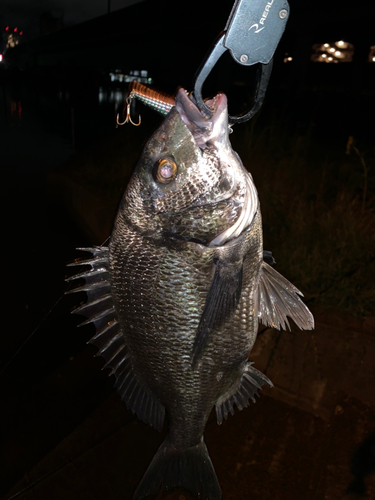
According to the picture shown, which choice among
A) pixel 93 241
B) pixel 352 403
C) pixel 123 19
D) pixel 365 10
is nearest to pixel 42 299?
pixel 93 241

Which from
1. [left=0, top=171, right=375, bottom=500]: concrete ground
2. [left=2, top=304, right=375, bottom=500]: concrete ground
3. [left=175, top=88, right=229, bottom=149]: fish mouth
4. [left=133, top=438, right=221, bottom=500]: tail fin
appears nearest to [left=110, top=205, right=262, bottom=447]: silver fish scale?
[left=133, top=438, right=221, bottom=500]: tail fin

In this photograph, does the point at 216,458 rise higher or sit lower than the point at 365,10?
lower

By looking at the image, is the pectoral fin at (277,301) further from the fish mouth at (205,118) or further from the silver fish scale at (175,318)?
the fish mouth at (205,118)

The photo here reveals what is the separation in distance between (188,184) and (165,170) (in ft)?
0.28

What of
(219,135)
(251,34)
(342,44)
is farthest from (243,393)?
(342,44)

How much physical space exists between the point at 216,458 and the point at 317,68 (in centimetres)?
1472

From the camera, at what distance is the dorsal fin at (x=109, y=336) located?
4.05 feet

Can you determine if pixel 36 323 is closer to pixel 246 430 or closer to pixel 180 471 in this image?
pixel 246 430

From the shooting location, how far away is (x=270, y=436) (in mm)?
2453

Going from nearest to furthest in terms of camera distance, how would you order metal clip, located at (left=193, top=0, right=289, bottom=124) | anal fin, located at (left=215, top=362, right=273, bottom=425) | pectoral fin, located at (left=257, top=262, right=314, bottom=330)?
metal clip, located at (left=193, top=0, right=289, bottom=124)
pectoral fin, located at (left=257, top=262, right=314, bottom=330)
anal fin, located at (left=215, top=362, right=273, bottom=425)

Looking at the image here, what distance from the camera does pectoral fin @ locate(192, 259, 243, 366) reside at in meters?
1.16

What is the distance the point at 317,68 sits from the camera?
13531 mm

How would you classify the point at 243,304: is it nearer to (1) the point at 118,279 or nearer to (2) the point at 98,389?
(1) the point at 118,279

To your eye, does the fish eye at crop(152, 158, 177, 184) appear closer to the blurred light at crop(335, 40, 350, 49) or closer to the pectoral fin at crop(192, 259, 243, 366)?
the pectoral fin at crop(192, 259, 243, 366)
